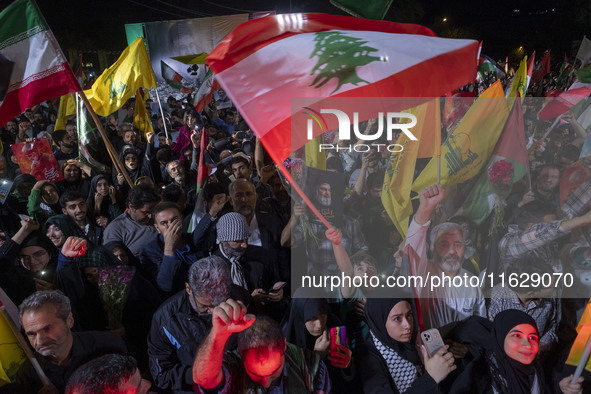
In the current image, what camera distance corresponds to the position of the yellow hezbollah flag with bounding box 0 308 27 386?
2249 millimetres

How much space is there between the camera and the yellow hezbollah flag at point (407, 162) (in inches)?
135

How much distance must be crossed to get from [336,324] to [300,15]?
2.15 metres

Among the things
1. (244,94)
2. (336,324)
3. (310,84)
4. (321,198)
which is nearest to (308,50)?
(310,84)

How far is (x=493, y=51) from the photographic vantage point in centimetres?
4888

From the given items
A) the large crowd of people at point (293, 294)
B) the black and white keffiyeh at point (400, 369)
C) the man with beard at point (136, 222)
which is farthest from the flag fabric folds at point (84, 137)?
the black and white keffiyeh at point (400, 369)

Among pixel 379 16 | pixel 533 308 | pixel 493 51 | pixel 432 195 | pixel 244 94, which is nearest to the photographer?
pixel 244 94

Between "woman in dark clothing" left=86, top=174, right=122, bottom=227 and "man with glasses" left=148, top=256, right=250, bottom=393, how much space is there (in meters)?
2.53

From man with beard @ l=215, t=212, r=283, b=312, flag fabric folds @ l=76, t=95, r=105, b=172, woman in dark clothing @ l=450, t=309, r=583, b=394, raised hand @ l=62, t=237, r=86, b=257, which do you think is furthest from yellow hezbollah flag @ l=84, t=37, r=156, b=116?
woman in dark clothing @ l=450, t=309, r=583, b=394

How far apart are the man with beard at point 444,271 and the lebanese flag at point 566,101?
4.29 m

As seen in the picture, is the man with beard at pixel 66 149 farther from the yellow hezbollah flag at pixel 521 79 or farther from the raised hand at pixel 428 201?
the yellow hezbollah flag at pixel 521 79

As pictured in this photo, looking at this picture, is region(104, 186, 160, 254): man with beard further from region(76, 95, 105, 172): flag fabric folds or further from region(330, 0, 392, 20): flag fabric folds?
region(330, 0, 392, 20): flag fabric folds

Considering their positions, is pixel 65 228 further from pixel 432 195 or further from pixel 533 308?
pixel 533 308

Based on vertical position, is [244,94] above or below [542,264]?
above

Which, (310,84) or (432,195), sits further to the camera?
(432,195)
